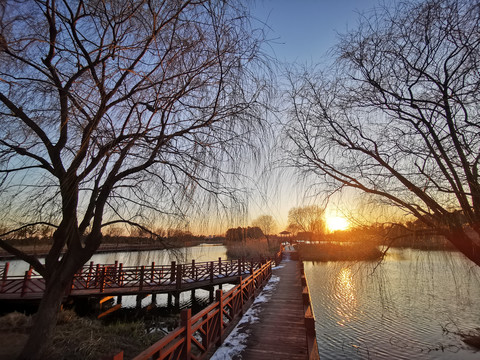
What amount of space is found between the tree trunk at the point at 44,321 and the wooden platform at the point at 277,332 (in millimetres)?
4433

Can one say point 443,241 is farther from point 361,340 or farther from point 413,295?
point 413,295

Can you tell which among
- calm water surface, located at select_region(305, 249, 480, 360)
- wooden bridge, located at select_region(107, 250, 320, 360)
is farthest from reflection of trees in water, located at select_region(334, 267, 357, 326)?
wooden bridge, located at select_region(107, 250, 320, 360)

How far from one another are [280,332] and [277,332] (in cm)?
8

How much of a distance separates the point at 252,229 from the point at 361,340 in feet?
30.6

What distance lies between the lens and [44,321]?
5742mm

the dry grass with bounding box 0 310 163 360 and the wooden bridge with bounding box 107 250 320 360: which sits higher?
the wooden bridge with bounding box 107 250 320 360

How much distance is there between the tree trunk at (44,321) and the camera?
567 cm

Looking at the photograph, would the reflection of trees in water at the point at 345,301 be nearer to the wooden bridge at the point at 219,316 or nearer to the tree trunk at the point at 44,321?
the wooden bridge at the point at 219,316

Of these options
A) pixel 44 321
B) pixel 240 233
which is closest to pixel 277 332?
pixel 240 233

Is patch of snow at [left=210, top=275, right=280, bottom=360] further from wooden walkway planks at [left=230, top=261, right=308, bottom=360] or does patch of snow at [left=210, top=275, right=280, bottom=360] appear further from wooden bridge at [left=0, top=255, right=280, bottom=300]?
wooden bridge at [left=0, top=255, right=280, bottom=300]

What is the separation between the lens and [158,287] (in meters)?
14.9

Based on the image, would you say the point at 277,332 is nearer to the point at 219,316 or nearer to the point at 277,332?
the point at 277,332

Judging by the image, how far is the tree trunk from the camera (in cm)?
567

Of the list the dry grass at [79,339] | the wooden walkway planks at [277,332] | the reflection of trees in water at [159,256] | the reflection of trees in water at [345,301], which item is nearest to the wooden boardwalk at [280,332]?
the wooden walkway planks at [277,332]
